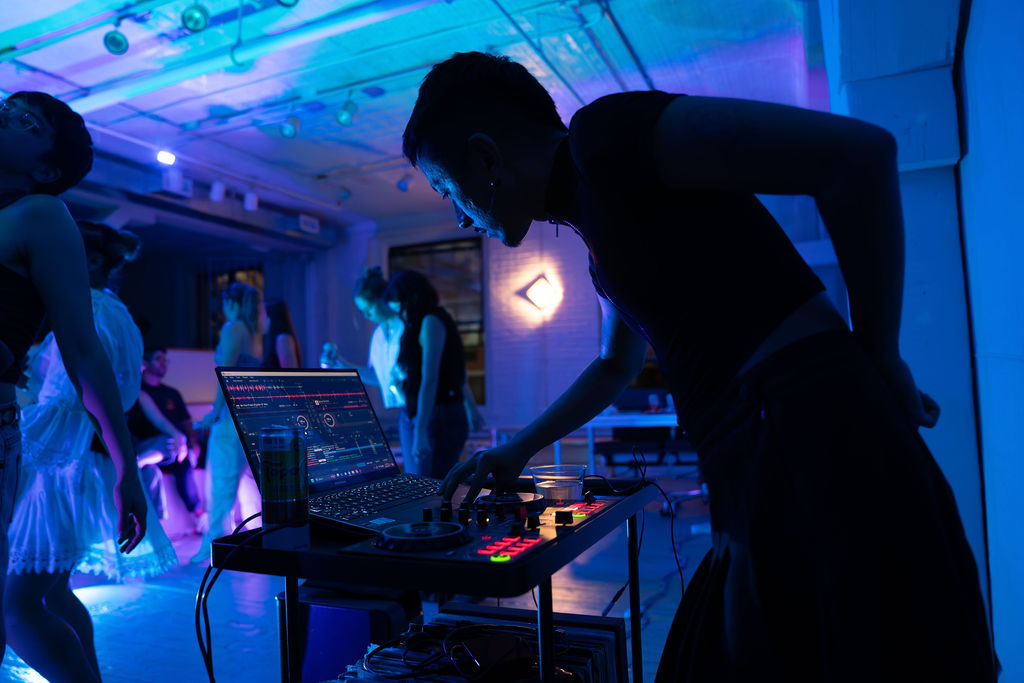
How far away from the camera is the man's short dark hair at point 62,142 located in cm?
129

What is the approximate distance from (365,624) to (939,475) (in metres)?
1.23

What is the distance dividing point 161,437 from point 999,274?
4210mm

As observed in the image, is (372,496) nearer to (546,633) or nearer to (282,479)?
(282,479)

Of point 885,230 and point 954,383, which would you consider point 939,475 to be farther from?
point 954,383

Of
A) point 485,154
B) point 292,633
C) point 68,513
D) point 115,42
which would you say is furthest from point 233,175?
point 485,154

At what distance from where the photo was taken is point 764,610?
63 centimetres

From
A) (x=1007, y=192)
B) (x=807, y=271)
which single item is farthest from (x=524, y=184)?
(x=1007, y=192)

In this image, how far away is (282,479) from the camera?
94cm

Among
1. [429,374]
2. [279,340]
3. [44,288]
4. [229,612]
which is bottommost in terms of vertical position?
[229,612]

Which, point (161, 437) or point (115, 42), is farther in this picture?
point (161, 437)

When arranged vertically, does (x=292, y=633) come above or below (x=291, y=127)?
below

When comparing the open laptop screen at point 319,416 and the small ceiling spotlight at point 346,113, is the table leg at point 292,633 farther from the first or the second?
the small ceiling spotlight at point 346,113

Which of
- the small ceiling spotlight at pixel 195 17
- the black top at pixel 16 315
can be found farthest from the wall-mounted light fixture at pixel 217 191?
the black top at pixel 16 315

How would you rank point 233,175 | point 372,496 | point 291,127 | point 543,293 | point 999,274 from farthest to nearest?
point 543,293 < point 233,175 < point 291,127 < point 999,274 < point 372,496
